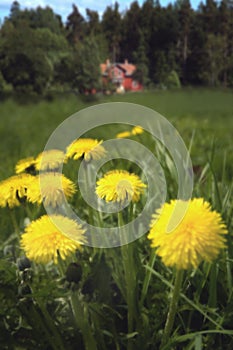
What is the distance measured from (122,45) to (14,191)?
1910 millimetres

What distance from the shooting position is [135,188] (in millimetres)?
468

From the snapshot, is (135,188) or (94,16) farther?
(94,16)

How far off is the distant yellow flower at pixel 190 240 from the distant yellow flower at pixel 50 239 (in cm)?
8

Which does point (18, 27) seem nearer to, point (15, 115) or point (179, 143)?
point (15, 115)

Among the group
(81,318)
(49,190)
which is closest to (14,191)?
(49,190)

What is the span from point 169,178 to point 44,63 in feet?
9.10

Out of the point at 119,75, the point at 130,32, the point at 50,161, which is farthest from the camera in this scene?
the point at 119,75

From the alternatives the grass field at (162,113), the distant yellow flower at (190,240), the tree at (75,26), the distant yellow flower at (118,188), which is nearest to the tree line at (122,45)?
the tree at (75,26)

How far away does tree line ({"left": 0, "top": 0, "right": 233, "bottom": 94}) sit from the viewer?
1858 mm

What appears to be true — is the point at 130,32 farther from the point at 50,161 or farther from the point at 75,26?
the point at 50,161

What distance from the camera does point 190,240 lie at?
1.13 ft

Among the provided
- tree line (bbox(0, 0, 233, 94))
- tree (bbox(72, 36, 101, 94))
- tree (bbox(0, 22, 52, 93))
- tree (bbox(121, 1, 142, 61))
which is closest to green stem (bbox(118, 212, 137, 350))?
tree line (bbox(0, 0, 233, 94))

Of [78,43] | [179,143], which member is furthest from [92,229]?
[78,43]

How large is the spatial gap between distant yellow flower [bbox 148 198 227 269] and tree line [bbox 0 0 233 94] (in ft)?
4.75
